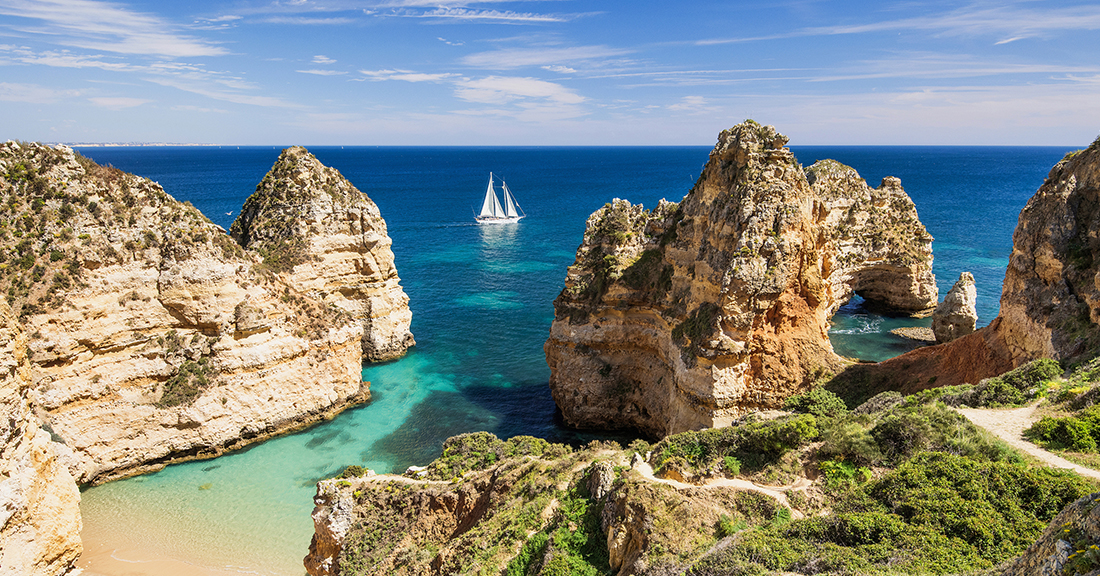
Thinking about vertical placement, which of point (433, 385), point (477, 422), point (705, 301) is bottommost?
point (477, 422)

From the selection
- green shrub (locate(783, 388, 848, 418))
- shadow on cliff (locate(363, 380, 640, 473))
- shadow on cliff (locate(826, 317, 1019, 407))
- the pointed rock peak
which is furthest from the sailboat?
green shrub (locate(783, 388, 848, 418))

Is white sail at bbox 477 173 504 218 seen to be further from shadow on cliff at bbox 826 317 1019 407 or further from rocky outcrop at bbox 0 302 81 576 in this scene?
rocky outcrop at bbox 0 302 81 576

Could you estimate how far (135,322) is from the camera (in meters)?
27.8

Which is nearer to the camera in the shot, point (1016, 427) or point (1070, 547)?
point (1070, 547)

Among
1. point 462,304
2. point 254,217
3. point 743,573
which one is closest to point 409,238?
point 462,304

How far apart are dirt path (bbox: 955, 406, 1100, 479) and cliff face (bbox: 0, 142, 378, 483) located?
3004cm

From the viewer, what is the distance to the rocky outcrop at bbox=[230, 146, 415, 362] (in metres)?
36.3

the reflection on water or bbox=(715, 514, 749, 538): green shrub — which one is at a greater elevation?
the reflection on water

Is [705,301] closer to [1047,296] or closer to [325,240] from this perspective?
[1047,296]

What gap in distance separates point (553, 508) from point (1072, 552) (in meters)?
10.8

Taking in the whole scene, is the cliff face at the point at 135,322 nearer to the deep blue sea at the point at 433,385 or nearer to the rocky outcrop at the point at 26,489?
the deep blue sea at the point at 433,385

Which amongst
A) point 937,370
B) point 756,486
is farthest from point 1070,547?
point 937,370

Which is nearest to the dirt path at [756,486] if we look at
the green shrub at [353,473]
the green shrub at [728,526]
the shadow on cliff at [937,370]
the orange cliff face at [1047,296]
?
the green shrub at [728,526]

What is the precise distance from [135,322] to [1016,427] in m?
33.8
